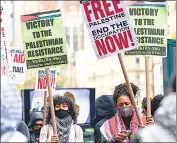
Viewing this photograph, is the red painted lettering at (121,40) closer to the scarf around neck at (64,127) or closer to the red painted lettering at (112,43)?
the red painted lettering at (112,43)

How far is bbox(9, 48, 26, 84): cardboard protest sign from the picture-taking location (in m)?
9.38

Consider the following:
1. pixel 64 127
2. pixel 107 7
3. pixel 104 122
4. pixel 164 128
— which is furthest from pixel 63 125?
pixel 164 128

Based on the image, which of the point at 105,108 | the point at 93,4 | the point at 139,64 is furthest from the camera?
the point at 139,64

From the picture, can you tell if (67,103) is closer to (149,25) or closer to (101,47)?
(101,47)

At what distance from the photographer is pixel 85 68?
57.2 meters

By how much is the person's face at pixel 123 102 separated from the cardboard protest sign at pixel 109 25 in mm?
580

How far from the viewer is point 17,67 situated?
31.7 ft

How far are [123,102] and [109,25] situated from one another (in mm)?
908

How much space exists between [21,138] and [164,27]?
380cm

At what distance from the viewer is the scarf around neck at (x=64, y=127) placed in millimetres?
7125

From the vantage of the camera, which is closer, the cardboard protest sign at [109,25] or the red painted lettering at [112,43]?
the cardboard protest sign at [109,25]

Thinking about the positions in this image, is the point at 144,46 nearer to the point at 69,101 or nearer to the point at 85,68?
the point at 69,101

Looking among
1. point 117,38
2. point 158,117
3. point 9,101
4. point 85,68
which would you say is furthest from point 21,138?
point 85,68

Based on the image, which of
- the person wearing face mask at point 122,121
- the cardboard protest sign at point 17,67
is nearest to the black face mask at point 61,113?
the person wearing face mask at point 122,121
